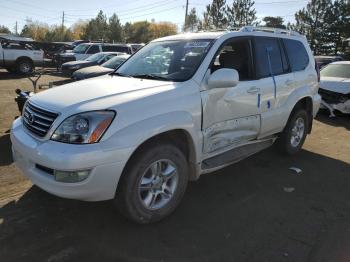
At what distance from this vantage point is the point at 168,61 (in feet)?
15.3

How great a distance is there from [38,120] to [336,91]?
28.2 ft

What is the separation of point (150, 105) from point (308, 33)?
44250mm

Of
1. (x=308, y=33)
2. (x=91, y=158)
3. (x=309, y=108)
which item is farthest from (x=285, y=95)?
(x=308, y=33)

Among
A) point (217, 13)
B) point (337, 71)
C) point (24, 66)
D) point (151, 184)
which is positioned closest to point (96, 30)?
point (217, 13)

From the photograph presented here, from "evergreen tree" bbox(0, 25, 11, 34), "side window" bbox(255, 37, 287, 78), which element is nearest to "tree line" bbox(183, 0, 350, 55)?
"side window" bbox(255, 37, 287, 78)

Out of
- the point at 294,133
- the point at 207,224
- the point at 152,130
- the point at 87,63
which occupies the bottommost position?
the point at 207,224

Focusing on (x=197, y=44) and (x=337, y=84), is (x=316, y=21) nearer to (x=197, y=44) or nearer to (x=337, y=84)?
(x=337, y=84)

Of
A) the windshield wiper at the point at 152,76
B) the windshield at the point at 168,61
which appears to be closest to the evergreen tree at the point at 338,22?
the windshield at the point at 168,61

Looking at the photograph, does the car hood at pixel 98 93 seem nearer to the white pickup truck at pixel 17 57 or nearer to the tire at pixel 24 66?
the white pickup truck at pixel 17 57

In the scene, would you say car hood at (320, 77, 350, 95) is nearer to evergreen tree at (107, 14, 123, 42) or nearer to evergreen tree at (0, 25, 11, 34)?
evergreen tree at (107, 14, 123, 42)

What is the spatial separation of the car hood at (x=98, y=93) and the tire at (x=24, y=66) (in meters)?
17.1

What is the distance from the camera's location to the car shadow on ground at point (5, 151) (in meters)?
5.59

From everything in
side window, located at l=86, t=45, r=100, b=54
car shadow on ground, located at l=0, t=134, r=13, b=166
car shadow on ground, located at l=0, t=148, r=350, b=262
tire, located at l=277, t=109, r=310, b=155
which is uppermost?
side window, located at l=86, t=45, r=100, b=54

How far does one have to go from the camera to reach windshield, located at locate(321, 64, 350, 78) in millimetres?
11141
